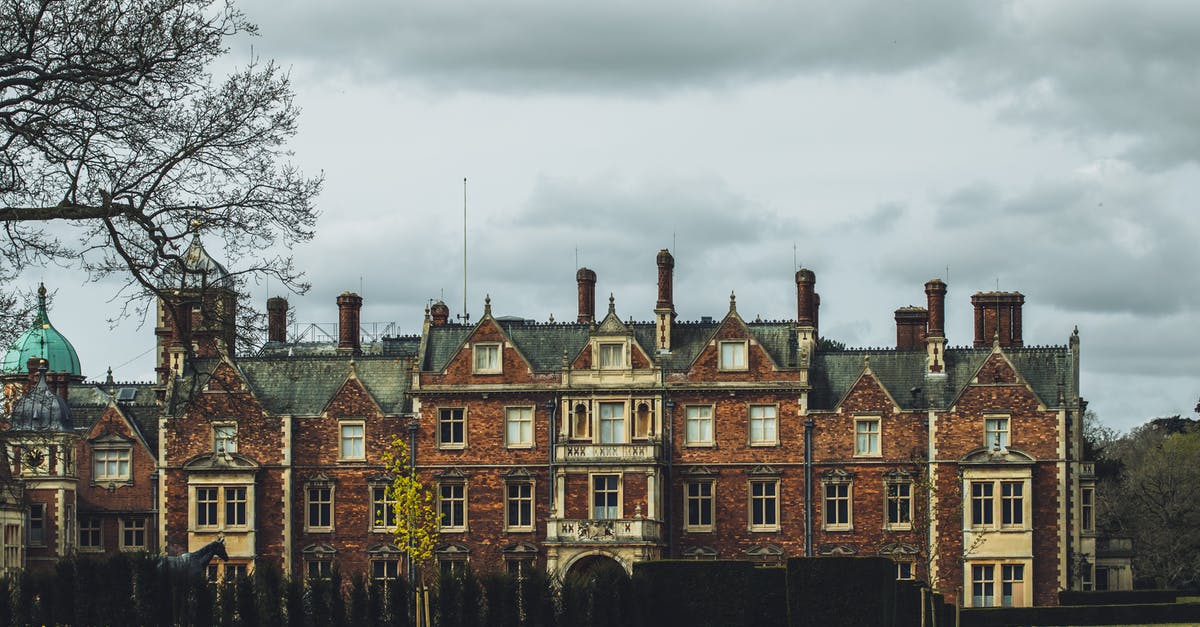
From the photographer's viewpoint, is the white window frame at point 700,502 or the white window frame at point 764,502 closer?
the white window frame at point 764,502

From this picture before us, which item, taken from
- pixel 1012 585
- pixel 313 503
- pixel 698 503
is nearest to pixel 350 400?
pixel 313 503

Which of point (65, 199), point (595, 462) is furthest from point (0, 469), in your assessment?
point (595, 462)

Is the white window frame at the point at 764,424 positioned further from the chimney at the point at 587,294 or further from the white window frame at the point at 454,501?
the white window frame at the point at 454,501

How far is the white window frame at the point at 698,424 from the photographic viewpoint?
57531 millimetres

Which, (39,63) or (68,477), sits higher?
(39,63)

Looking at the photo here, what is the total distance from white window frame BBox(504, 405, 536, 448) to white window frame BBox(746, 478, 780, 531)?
6823mm

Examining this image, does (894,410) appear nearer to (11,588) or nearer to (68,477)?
(68,477)

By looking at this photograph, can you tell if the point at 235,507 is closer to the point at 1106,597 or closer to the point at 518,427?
the point at 518,427

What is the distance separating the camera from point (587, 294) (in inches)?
2376

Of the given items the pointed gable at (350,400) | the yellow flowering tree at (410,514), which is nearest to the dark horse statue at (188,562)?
the yellow flowering tree at (410,514)

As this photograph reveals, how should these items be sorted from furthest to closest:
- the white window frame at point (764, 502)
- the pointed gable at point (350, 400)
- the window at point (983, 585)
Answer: the pointed gable at point (350, 400) < the white window frame at point (764, 502) < the window at point (983, 585)

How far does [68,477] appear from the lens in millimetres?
58938

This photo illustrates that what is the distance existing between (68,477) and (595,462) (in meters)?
16.4

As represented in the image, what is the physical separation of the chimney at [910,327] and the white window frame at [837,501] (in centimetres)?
581
